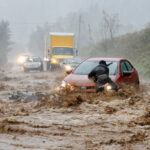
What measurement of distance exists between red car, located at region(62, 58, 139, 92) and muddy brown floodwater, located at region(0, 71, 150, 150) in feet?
1.19

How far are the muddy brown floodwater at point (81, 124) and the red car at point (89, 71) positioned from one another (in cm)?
36

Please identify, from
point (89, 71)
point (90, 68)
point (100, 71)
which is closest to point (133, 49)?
point (90, 68)

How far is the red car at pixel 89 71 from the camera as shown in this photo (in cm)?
943

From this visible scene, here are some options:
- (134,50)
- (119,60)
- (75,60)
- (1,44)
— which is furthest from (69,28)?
(119,60)

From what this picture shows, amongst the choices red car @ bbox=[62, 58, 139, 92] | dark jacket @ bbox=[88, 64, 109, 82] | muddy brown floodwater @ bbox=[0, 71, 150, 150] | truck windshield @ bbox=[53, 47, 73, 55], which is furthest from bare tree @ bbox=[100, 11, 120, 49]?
muddy brown floodwater @ bbox=[0, 71, 150, 150]

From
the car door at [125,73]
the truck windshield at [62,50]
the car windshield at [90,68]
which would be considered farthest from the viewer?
the truck windshield at [62,50]

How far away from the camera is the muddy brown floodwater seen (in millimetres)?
5188

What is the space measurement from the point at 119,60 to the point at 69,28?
10109cm

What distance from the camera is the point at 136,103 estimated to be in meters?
8.34

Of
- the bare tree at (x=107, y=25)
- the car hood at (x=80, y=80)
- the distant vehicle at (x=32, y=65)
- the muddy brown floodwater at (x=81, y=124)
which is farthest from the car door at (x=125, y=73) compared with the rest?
the bare tree at (x=107, y=25)

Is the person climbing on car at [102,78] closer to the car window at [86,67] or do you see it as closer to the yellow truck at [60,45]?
the car window at [86,67]

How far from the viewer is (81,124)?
6418mm

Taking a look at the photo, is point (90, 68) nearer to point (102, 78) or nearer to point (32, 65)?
point (102, 78)

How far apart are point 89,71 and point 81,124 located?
13.9 ft
